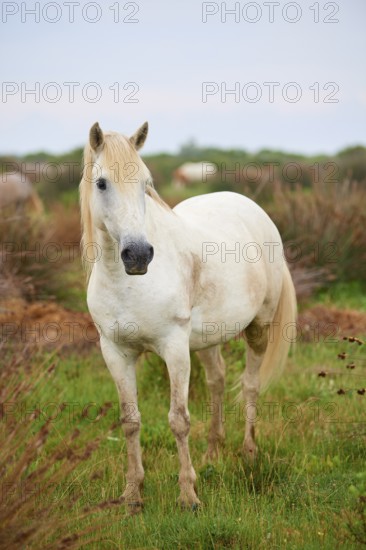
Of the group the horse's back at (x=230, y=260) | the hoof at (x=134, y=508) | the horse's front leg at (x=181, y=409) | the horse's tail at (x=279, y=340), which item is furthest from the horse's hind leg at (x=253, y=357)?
the hoof at (x=134, y=508)

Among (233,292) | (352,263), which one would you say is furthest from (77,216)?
(233,292)

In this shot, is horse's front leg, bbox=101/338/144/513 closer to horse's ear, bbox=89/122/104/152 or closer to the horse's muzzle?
the horse's muzzle

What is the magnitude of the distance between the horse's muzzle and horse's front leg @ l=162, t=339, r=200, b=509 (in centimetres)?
64

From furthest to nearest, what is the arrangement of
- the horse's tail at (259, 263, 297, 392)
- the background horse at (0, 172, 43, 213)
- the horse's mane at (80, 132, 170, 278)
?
1. the background horse at (0, 172, 43, 213)
2. the horse's tail at (259, 263, 297, 392)
3. the horse's mane at (80, 132, 170, 278)

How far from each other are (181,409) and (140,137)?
4.96 ft

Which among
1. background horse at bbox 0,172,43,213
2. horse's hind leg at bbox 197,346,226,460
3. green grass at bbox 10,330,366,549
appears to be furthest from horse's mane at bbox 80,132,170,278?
background horse at bbox 0,172,43,213

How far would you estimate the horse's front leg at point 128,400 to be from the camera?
3801 millimetres

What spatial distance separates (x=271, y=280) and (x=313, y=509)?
1.83 metres

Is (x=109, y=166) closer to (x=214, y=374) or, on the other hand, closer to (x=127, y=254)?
(x=127, y=254)

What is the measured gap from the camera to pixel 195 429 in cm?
489

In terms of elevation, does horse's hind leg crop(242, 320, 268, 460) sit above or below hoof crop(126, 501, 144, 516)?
above

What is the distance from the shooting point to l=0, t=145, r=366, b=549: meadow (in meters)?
2.78

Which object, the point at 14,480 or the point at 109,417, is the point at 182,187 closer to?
the point at 109,417

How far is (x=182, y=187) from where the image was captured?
95.7 ft
